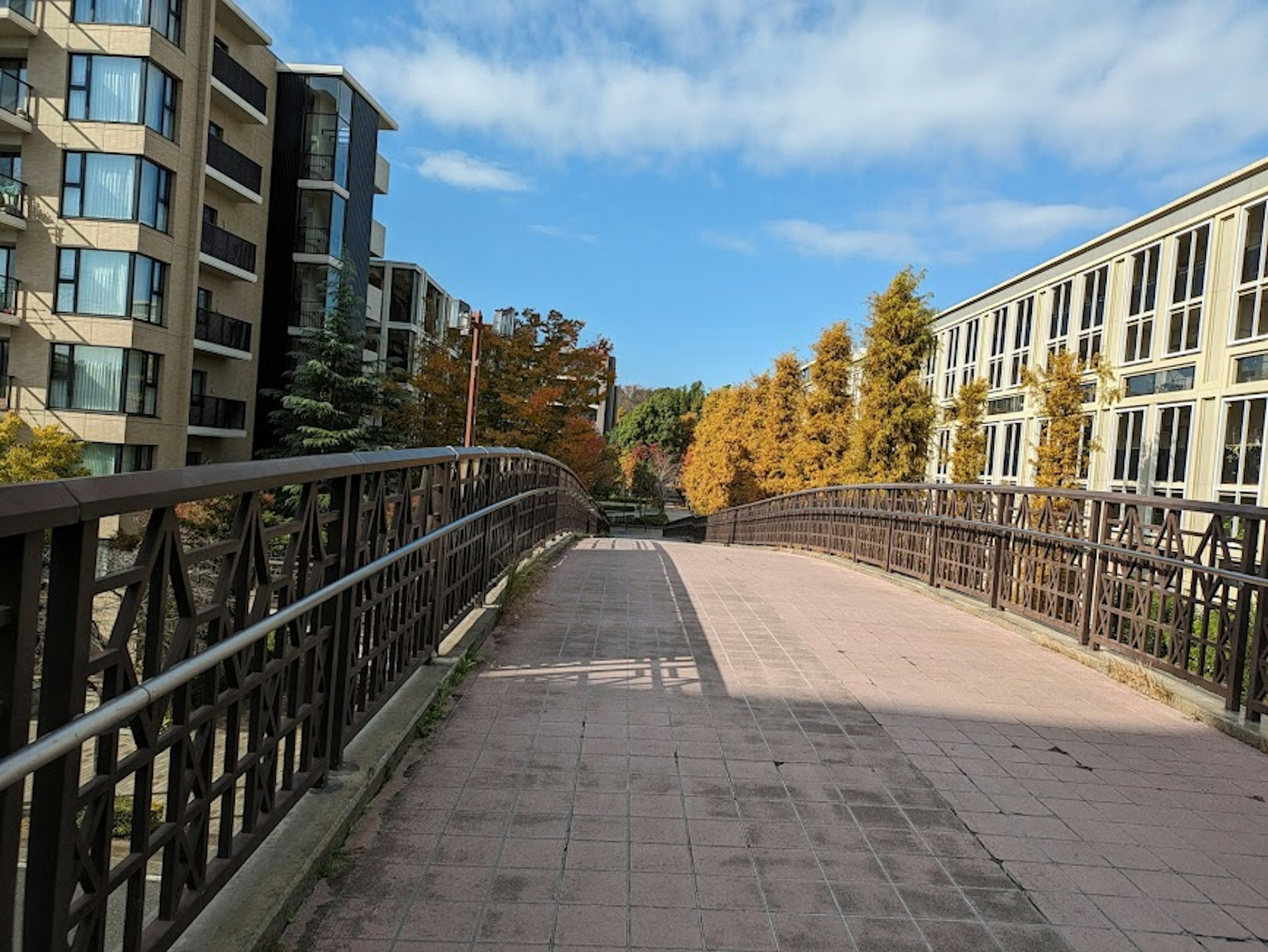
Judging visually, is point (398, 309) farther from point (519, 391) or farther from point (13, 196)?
point (13, 196)

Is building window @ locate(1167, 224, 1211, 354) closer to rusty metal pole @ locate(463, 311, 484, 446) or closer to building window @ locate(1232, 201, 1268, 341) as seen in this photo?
building window @ locate(1232, 201, 1268, 341)

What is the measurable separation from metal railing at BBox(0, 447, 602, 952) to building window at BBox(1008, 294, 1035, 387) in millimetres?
32659

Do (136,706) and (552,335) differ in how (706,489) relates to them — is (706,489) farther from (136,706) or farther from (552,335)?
(136,706)

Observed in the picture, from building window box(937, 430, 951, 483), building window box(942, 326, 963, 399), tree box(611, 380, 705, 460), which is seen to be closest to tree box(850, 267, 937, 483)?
building window box(937, 430, 951, 483)

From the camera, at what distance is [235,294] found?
2858 centimetres

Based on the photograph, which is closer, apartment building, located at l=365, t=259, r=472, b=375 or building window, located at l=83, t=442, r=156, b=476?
building window, located at l=83, t=442, r=156, b=476

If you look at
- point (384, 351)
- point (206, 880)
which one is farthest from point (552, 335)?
point (206, 880)

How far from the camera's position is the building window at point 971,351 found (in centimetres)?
3756

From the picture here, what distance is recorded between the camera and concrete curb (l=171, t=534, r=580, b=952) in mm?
2340

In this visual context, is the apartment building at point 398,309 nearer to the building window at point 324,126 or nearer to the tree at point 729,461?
the building window at point 324,126

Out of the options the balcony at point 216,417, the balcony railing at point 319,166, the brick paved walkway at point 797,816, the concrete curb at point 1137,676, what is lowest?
the brick paved walkway at point 797,816

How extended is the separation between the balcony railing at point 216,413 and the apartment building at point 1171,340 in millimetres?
20266

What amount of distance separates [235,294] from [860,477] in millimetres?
19197

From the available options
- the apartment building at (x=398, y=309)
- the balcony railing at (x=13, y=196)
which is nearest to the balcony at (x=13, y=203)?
the balcony railing at (x=13, y=196)
